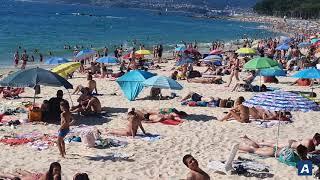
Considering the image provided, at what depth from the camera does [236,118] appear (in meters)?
12.8

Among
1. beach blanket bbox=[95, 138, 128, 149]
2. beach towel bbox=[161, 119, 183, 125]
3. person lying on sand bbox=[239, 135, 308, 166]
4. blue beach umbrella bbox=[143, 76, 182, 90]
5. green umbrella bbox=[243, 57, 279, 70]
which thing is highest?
green umbrella bbox=[243, 57, 279, 70]

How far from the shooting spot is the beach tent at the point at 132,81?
1486 centimetres

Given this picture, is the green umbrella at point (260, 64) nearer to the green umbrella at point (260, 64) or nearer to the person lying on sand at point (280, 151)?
the green umbrella at point (260, 64)

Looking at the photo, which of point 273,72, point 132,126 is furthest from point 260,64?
point 132,126

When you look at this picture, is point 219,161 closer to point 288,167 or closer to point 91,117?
point 288,167

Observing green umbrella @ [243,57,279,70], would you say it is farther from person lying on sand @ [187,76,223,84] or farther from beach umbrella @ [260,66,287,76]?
person lying on sand @ [187,76,223,84]

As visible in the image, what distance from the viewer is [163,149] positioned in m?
10.4

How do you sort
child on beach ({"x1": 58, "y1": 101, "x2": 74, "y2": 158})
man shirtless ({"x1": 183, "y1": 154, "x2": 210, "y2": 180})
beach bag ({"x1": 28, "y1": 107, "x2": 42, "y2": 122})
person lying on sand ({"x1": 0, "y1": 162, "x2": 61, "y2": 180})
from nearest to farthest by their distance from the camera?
person lying on sand ({"x1": 0, "y1": 162, "x2": 61, "y2": 180}) < man shirtless ({"x1": 183, "y1": 154, "x2": 210, "y2": 180}) < child on beach ({"x1": 58, "y1": 101, "x2": 74, "y2": 158}) < beach bag ({"x1": 28, "y1": 107, "x2": 42, "y2": 122})

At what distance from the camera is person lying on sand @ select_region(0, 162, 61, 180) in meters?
7.02

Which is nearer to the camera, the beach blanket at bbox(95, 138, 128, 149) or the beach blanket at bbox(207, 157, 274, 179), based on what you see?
the beach blanket at bbox(207, 157, 274, 179)

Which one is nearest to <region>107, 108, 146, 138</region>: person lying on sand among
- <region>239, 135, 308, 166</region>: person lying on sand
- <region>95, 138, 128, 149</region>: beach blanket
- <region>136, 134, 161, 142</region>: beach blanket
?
A: <region>136, 134, 161, 142</region>: beach blanket

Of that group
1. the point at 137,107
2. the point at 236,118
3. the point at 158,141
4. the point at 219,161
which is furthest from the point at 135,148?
the point at 137,107

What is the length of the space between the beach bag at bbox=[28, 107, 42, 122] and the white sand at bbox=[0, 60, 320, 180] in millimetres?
379

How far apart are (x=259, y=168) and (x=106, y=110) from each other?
6173 mm
